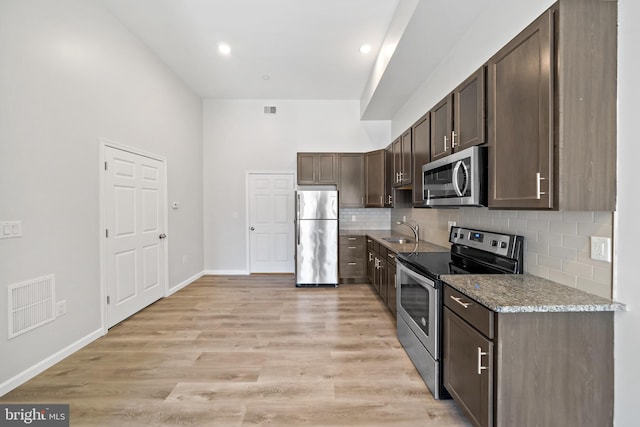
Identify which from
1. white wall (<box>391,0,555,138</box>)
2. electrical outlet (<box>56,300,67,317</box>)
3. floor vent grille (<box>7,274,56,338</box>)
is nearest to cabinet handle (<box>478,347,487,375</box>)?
white wall (<box>391,0,555,138</box>)

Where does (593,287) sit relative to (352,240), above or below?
above

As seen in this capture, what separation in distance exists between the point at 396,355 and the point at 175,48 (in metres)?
4.31

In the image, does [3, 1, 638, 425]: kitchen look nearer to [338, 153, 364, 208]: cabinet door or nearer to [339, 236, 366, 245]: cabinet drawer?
[338, 153, 364, 208]: cabinet door

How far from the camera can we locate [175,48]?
3.57m

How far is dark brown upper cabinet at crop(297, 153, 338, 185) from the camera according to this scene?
16.6 ft

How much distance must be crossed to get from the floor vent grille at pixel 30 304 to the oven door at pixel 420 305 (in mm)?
2897

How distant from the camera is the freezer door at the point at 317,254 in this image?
453 cm

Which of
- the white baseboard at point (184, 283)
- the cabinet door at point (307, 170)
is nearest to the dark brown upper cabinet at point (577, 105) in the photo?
the cabinet door at point (307, 170)

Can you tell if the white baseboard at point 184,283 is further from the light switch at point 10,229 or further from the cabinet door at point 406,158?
the cabinet door at point 406,158

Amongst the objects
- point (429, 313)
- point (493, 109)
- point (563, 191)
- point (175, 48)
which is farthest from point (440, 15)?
point (175, 48)

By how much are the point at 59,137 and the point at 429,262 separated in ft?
10.6

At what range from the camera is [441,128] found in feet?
8.18

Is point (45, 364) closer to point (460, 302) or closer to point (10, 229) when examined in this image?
point (10, 229)

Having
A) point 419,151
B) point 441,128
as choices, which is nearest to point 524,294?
point 441,128
